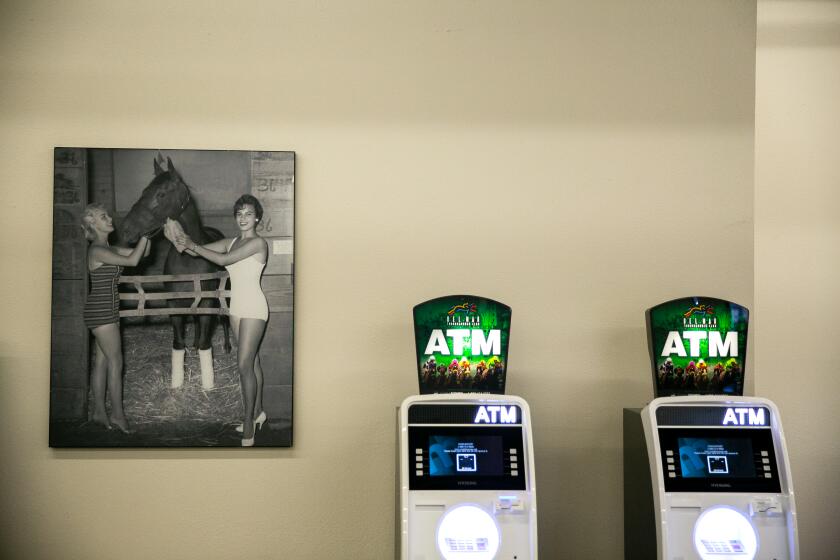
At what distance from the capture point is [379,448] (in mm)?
3770

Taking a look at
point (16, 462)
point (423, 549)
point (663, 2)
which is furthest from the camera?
point (663, 2)

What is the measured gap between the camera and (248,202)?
3752 mm

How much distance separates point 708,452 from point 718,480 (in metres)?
0.11

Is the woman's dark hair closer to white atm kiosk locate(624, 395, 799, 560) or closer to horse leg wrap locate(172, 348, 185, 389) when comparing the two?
horse leg wrap locate(172, 348, 185, 389)

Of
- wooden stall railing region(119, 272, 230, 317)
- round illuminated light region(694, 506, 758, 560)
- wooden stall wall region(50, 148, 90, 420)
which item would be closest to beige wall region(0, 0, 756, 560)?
wooden stall wall region(50, 148, 90, 420)

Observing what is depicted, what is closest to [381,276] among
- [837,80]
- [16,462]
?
[16,462]

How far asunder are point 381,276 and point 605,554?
5.86ft

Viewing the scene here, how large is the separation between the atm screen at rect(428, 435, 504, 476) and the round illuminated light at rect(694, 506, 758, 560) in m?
0.82

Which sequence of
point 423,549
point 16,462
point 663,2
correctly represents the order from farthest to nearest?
1. point 663,2
2. point 16,462
3. point 423,549

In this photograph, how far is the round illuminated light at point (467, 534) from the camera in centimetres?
292

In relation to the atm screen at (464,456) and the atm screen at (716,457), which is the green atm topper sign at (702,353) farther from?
the atm screen at (464,456)

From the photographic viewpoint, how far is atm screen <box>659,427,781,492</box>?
3016 millimetres

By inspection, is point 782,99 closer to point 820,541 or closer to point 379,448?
point 820,541

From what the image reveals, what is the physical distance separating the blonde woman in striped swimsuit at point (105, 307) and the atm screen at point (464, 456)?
1636 mm
